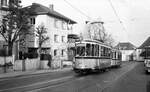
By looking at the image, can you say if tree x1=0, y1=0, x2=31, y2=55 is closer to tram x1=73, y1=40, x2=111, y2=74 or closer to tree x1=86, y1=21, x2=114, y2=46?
tram x1=73, y1=40, x2=111, y2=74

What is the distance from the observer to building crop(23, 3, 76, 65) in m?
41.7

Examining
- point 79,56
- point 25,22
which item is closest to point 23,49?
point 25,22

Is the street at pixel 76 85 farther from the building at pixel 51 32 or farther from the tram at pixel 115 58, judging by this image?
the building at pixel 51 32

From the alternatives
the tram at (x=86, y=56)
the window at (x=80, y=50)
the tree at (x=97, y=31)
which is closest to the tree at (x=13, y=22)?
the tram at (x=86, y=56)

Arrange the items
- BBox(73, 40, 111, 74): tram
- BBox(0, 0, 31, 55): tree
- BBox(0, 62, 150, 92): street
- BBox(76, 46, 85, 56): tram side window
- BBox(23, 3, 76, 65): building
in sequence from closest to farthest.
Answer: BBox(0, 62, 150, 92): street → BBox(73, 40, 111, 74): tram → BBox(76, 46, 85, 56): tram side window → BBox(0, 0, 31, 55): tree → BBox(23, 3, 76, 65): building

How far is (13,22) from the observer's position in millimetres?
27906

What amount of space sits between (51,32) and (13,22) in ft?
50.0

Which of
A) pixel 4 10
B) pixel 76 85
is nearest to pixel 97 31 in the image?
pixel 4 10

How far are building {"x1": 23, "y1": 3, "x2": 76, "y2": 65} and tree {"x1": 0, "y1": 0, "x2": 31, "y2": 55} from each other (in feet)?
35.9

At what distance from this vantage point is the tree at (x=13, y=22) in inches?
1100

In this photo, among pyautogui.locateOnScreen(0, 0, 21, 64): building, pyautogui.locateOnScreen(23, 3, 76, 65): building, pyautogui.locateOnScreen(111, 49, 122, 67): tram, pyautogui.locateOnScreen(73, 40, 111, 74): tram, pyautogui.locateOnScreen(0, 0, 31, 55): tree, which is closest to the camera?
pyautogui.locateOnScreen(73, 40, 111, 74): tram

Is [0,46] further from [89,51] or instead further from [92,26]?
[92,26]

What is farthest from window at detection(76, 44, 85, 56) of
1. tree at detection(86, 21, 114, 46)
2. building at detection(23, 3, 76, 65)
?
tree at detection(86, 21, 114, 46)

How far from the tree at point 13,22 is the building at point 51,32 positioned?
35.9ft
